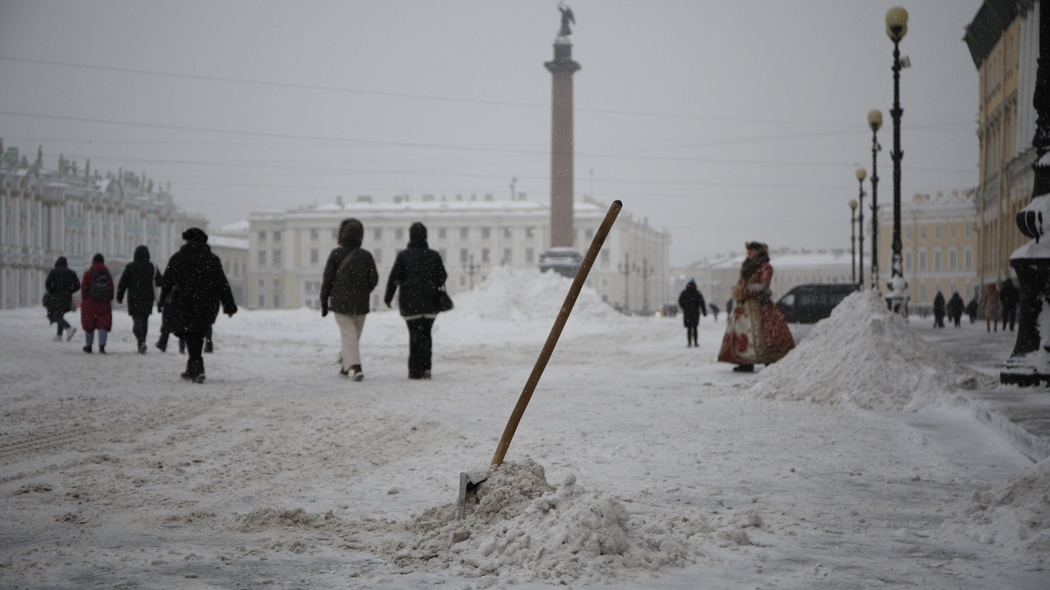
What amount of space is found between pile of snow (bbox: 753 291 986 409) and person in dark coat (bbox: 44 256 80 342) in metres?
11.8

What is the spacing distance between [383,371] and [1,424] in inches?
245

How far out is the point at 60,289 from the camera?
50.7 ft

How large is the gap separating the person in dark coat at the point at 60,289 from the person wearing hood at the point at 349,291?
21.4 feet

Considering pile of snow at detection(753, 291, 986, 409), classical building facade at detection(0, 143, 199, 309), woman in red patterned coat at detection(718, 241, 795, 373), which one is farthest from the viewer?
classical building facade at detection(0, 143, 199, 309)

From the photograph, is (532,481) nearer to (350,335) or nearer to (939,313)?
(350,335)

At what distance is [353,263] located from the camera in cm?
1132

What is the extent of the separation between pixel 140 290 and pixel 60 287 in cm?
219

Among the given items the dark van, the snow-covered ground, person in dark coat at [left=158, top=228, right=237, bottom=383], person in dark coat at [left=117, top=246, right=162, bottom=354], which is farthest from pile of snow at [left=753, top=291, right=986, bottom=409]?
the dark van

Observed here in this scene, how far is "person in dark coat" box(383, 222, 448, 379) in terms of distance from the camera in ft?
37.2

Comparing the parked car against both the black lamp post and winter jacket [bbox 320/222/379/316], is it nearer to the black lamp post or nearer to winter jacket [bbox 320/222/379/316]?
the black lamp post

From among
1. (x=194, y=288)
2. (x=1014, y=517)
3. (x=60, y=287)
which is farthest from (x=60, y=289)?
(x=1014, y=517)

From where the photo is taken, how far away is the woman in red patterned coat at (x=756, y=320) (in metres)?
12.2

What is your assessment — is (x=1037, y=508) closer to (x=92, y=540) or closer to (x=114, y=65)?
(x=92, y=540)

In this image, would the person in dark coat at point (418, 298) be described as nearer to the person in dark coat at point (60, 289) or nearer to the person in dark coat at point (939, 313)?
the person in dark coat at point (60, 289)
